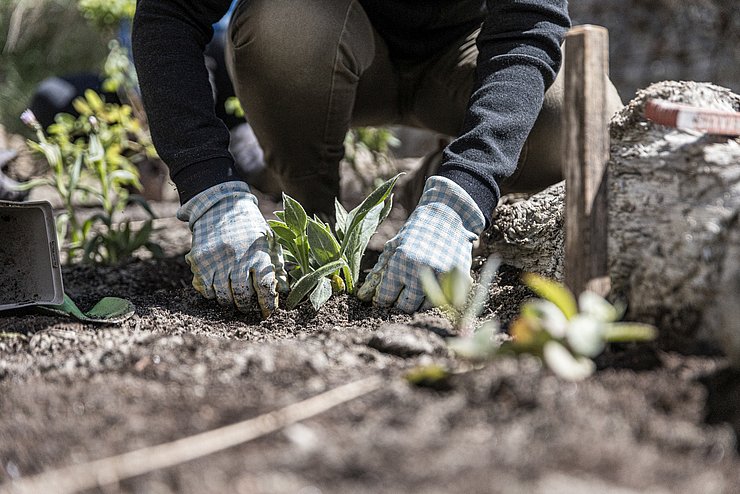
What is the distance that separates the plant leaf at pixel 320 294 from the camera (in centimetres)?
136

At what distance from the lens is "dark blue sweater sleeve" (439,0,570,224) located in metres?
1.36

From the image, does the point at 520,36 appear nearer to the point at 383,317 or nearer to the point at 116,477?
the point at 383,317

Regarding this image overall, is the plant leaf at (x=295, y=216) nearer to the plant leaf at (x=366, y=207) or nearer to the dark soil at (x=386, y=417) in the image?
the plant leaf at (x=366, y=207)

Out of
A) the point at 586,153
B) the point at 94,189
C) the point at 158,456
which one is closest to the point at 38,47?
the point at 94,189

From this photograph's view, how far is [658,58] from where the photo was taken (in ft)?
12.1

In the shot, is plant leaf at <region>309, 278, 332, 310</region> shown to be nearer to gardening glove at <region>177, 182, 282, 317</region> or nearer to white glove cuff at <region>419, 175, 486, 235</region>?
gardening glove at <region>177, 182, 282, 317</region>

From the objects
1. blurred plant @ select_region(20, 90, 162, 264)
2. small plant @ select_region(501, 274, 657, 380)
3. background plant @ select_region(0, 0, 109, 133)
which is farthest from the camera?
background plant @ select_region(0, 0, 109, 133)

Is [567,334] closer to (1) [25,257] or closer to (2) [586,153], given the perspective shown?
(2) [586,153]

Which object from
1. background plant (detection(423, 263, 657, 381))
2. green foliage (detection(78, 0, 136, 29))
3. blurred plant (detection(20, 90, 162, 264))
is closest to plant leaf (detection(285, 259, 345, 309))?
background plant (detection(423, 263, 657, 381))

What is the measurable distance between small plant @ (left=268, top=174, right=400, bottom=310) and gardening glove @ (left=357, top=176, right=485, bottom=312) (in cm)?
9

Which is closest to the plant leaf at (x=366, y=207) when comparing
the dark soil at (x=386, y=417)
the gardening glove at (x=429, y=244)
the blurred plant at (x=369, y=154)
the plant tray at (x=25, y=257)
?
the gardening glove at (x=429, y=244)

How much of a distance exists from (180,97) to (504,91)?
0.68 meters

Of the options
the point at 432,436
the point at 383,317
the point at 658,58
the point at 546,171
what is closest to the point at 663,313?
the point at 432,436

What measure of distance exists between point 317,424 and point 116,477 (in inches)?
7.5
